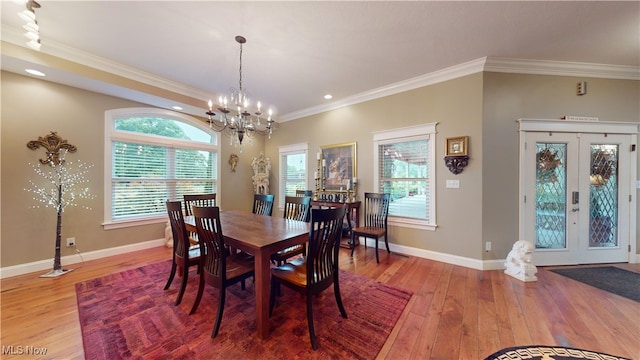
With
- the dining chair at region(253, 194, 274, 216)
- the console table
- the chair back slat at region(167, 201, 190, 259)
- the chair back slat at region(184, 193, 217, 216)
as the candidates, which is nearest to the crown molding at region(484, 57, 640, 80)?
the console table

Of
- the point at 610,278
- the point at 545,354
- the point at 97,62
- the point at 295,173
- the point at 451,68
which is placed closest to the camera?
the point at 545,354

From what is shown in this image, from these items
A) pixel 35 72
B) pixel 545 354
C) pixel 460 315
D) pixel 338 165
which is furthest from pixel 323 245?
pixel 35 72

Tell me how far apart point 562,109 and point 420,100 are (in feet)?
6.35

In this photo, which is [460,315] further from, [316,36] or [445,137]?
[316,36]

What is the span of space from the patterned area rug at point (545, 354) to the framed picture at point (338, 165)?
120 inches

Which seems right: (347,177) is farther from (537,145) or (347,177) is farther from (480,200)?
(537,145)

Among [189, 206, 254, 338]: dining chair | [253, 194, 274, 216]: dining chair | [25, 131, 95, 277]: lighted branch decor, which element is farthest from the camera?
[253, 194, 274, 216]: dining chair

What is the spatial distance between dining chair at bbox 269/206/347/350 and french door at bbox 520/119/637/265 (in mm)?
3058

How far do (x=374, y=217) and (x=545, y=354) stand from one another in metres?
2.48

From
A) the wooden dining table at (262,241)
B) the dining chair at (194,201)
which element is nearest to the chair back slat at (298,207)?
the wooden dining table at (262,241)

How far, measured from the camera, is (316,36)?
248 centimetres

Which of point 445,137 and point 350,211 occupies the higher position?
point 445,137

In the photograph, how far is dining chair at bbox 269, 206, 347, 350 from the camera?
173 centimetres

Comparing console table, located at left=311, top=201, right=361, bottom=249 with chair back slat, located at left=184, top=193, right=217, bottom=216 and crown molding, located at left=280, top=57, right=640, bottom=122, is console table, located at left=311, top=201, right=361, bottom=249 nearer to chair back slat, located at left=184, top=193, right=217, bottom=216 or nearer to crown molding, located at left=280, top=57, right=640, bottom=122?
chair back slat, located at left=184, top=193, right=217, bottom=216
